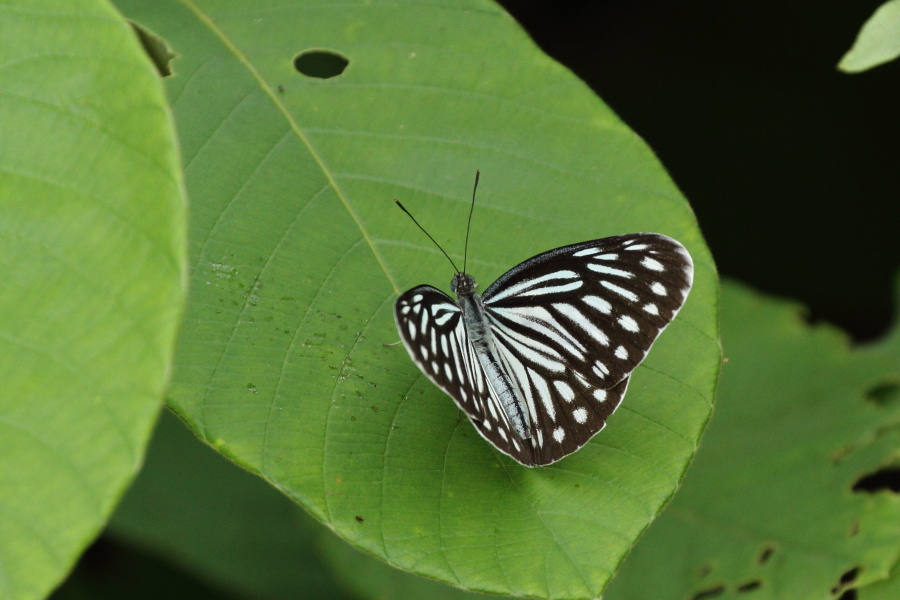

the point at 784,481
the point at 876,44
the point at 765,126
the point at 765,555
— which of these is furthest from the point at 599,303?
the point at 765,126

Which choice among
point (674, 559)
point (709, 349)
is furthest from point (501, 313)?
point (674, 559)

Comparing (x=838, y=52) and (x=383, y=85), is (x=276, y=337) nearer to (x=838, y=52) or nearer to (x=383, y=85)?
(x=383, y=85)

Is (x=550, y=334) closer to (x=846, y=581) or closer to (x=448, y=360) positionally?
(x=448, y=360)

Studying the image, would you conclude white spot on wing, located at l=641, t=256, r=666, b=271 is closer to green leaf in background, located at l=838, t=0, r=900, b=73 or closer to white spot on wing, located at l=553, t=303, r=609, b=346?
white spot on wing, located at l=553, t=303, r=609, b=346

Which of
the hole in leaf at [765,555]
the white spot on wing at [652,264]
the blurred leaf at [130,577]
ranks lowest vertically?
the blurred leaf at [130,577]

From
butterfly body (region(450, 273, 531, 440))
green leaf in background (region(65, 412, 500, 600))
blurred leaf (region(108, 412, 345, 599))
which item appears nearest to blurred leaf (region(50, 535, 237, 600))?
green leaf in background (region(65, 412, 500, 600))

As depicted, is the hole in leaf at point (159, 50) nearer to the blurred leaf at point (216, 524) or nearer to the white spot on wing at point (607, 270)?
the white spot on wing at point (607, 270)

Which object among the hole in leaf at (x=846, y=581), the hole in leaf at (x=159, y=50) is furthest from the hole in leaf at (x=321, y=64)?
the hole in leaf at (x=846, y=581)
